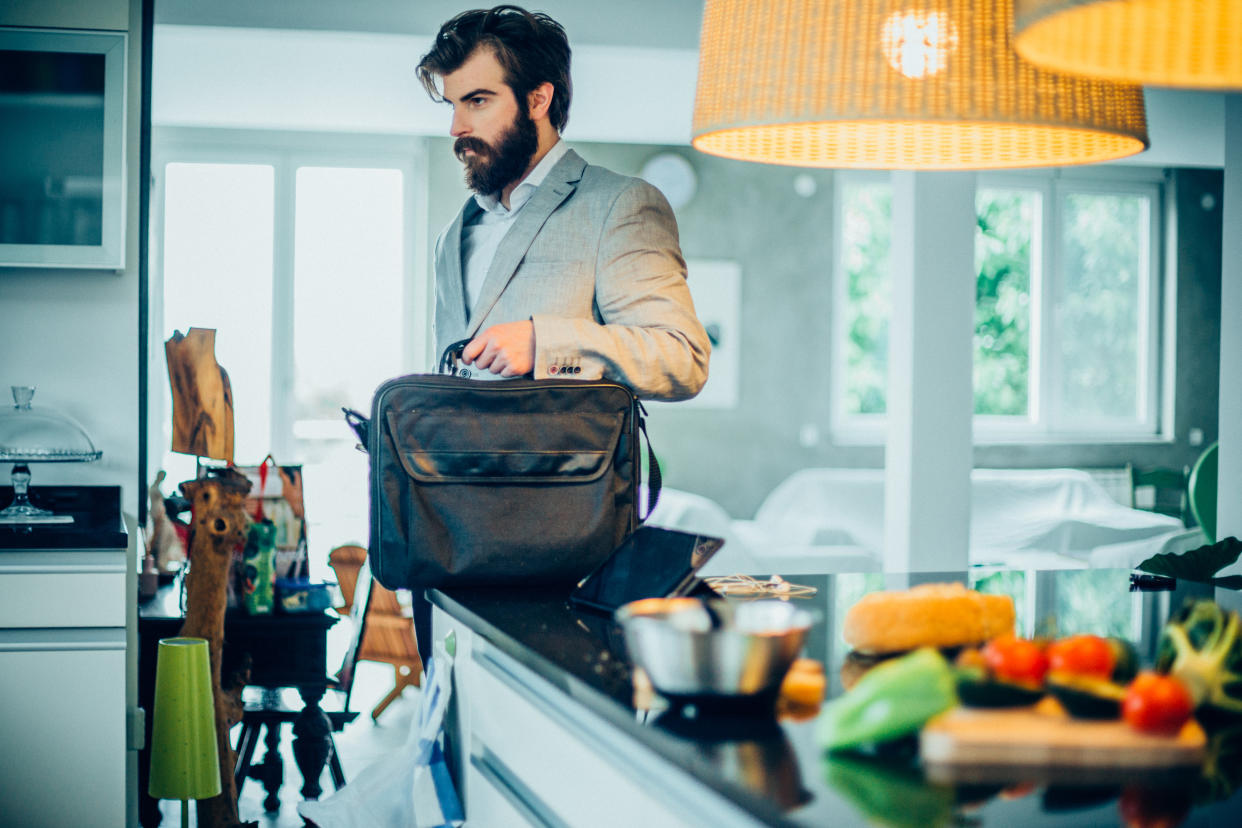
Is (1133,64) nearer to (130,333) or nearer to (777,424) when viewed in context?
(130,333)

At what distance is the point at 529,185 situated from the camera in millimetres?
1907

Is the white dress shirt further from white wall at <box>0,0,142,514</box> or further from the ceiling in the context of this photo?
the ceiling

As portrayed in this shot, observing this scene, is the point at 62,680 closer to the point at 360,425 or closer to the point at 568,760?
the point at 360,425

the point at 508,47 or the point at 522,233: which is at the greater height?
the point at 508,47

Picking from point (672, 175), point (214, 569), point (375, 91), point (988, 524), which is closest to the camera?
point (214, 569)

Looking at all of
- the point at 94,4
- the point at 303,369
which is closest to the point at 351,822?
the point at 94,4

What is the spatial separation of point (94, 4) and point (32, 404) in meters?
0.99

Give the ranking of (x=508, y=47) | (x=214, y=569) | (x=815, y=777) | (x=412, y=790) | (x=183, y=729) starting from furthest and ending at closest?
(x=214, y=569) → (x=183, y=729) → (x=508, y=47) → (x=412, y=790) → (x=815, y=777)

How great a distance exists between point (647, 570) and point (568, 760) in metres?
0.31

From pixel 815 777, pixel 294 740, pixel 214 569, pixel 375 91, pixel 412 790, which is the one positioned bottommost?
pixel 294 740

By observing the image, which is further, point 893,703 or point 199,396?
point 199,396

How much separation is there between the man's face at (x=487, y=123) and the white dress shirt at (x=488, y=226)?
31 millimetres

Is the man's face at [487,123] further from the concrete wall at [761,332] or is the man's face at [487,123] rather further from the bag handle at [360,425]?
the concrete wall at [761,332]

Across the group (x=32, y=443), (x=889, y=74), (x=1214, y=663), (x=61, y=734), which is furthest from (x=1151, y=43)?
(x=32, y=443)
